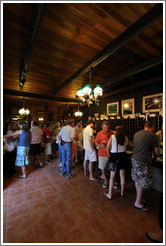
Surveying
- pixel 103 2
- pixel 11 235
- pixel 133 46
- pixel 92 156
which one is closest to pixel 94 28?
pixel 103 2

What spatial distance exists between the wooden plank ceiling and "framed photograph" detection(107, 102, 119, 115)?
2.46m

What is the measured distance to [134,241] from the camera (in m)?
1.57

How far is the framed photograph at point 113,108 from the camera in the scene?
20.4ft

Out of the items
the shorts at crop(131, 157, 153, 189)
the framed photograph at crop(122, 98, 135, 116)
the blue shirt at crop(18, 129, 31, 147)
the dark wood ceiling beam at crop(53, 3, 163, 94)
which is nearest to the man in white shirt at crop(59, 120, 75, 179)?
the blue shirt at crop(18, 129, 31, 147)

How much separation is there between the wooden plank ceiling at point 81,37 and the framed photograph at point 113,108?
246 cm

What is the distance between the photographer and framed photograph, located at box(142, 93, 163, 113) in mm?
4190

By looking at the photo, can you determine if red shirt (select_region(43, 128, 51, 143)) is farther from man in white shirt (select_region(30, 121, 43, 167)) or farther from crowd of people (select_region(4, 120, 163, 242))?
man in white shirt (select_region(30, 121, 43, 167))

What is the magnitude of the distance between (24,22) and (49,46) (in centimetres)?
A: 67

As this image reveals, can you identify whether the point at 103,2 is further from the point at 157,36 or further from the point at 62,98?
the point at 62,98

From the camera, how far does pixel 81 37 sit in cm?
229

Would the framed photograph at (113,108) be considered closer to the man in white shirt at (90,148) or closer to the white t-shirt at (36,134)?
the man in white shirt at (90,148)

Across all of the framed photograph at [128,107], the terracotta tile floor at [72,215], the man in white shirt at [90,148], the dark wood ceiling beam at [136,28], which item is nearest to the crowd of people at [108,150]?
the man in white shirt at [90,148]

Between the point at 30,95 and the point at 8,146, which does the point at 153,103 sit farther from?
the point at 30,95

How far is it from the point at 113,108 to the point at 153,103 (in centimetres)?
229
